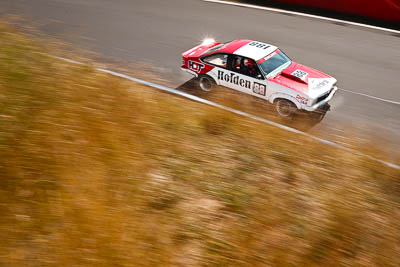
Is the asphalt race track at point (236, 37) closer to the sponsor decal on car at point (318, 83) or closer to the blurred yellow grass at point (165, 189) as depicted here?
the sponsor decal on car at point (318, 83)

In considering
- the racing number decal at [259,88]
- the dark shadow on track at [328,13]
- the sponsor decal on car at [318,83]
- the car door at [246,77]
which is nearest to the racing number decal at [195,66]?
the car door at [246,77]

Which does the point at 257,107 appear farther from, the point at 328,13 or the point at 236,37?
the point at 328,13

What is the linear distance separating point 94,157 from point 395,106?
320 inches

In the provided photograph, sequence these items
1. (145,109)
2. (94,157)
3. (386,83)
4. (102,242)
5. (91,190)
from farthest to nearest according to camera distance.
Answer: (386,83) < (145,109) < (94,157) < (91,190) < (102,242)

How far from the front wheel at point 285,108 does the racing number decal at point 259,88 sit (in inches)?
16.2

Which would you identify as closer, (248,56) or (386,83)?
(248,56)

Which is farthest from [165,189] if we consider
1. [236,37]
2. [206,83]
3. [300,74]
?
[236,37]

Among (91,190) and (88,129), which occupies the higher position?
(88,129)

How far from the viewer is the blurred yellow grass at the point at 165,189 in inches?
153

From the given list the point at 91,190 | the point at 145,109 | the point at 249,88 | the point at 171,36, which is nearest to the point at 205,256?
the point at 91,190

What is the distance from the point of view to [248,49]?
30.1 ft

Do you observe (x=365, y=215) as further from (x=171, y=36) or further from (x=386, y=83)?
(x=171, y=36)

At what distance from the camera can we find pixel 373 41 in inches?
519

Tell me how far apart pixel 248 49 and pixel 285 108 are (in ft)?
6.03
